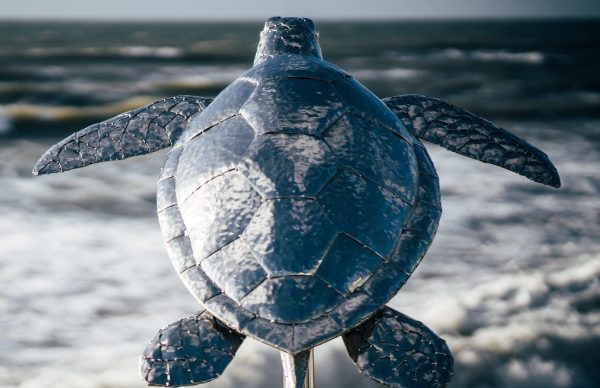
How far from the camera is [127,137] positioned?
5.76 ft

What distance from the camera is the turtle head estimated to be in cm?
177

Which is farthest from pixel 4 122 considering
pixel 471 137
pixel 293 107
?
pixel 293 107

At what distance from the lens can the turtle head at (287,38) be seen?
1.77 meters

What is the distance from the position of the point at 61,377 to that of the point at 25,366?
0.30 metres

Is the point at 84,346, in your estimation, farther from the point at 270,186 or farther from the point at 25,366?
the point at 270,186

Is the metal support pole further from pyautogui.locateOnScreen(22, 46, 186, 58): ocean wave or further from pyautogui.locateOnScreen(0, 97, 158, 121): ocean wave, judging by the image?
pyautogui.locateOnScreen(22, 46, 186, 58): ocean wave

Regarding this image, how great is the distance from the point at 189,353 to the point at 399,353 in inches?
16.9

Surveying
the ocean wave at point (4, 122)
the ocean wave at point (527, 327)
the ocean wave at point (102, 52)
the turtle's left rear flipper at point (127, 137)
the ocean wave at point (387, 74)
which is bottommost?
the ocean wave at point (527, 327)

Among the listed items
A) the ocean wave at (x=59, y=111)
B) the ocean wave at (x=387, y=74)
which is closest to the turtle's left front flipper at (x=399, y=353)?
the ocean wave at (x=59, y=111)

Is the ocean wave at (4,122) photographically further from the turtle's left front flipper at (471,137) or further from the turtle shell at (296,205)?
the turtle shell at (296,205)

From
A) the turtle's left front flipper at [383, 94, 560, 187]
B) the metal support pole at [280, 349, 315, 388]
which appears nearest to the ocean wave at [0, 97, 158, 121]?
the turtle's left front flipper at [383, 94, 560, 187]

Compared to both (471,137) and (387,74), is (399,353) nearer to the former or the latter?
(471,137)

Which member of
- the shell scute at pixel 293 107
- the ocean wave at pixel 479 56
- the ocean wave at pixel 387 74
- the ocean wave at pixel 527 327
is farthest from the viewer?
the ocean wave at pixel 479 56

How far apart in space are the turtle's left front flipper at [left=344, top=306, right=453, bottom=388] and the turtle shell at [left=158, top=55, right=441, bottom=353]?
9 centimetres
